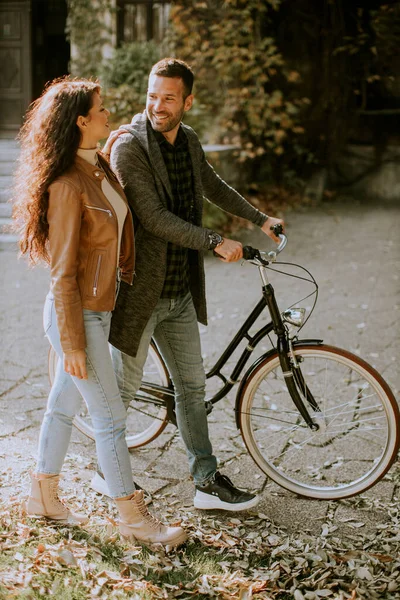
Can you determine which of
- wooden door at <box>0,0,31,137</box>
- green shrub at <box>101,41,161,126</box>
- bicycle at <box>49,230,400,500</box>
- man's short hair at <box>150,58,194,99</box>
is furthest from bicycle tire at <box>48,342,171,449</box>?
wooden door at <box>0,0,31,137</box>

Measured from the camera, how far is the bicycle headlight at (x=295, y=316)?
3340 mm

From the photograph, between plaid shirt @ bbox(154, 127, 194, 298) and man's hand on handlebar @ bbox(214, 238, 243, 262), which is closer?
man's hand on handlebar @ bbox(214, 238, 243, 262)

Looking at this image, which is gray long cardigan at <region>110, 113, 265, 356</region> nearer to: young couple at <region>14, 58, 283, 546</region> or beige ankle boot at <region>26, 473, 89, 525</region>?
young couple at <region>14, 58, 283, 546</region>

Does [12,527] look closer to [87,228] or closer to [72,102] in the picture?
[87,228]

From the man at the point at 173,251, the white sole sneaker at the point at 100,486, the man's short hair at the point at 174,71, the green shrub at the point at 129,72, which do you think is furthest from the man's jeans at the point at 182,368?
the green shrub at the point at 129,72

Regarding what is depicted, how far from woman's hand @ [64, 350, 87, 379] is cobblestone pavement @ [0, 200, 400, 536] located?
99 cm

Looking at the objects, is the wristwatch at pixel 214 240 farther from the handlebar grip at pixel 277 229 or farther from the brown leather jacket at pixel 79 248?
the handlebar grip at pixel 277 229

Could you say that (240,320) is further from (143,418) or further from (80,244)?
(80,244)

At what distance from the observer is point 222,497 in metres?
3.44

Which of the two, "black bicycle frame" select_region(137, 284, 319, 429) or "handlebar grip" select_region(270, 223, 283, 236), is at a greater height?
"handlebar grip" select_region(270, 223, 283, 236)

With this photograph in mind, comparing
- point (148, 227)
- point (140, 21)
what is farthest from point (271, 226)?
point (140, 21)

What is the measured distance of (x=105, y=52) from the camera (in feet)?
37.0

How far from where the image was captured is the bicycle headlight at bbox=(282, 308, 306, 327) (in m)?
3.34

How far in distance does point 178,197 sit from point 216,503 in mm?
1414
